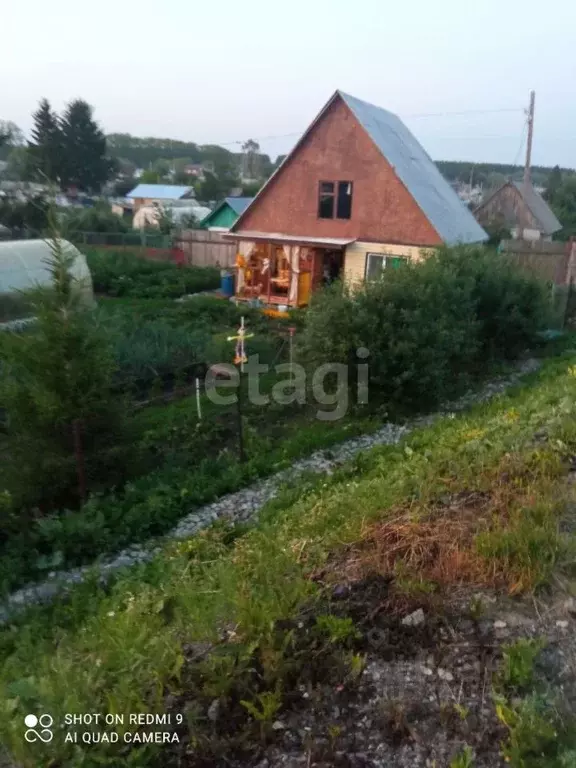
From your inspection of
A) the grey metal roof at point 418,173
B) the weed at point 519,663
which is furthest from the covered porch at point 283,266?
the weed at point 519,663

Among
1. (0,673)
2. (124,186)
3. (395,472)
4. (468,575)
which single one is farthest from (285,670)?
(124,186)

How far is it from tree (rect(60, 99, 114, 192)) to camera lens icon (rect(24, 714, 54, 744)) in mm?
58403

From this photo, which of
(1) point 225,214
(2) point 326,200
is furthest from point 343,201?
(1) point 225,214

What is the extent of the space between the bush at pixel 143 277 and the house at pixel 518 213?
70.4 ft

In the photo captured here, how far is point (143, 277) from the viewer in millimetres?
22703

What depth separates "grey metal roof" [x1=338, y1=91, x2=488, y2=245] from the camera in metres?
18.3

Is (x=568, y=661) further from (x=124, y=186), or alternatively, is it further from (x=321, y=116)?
(x=124, y=186)

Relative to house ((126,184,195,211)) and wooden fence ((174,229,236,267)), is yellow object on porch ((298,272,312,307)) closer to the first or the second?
wooden fence ((174,229,236,267))

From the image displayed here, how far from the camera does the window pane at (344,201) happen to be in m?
19.2

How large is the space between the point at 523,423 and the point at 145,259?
68.9 ft

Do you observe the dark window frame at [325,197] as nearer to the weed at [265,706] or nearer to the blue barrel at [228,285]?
the blue barrel at [228,285]

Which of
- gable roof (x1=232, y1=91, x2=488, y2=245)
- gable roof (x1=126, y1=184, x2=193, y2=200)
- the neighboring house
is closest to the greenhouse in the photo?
gable roof (x1=232, y1=91, x2=488, y2=245)

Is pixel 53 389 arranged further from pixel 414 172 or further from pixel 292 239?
pixel 414 172

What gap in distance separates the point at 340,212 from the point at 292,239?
1662 millimetres
